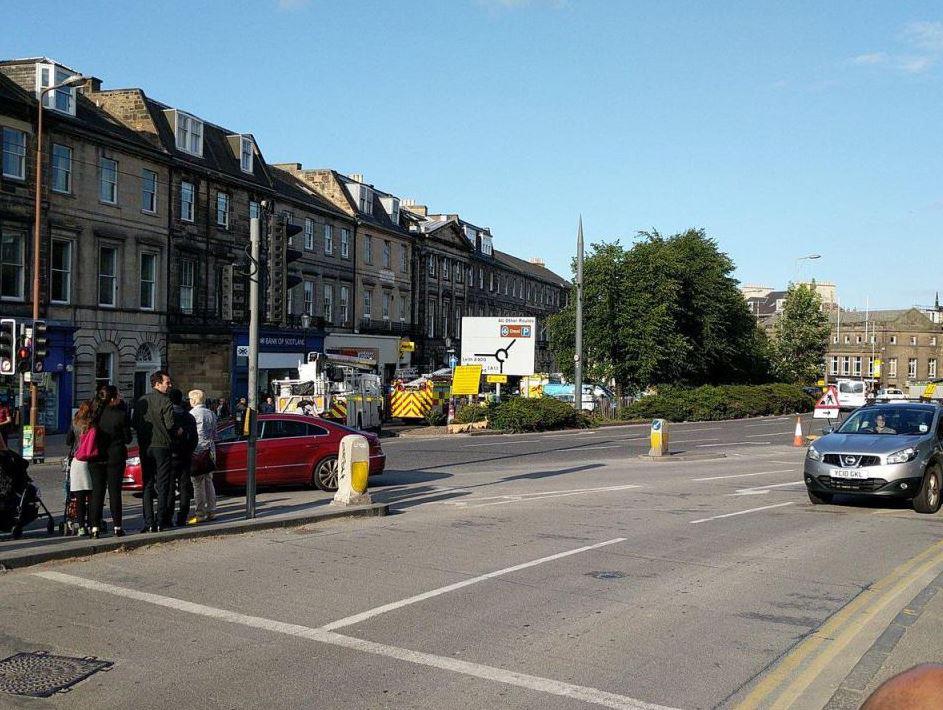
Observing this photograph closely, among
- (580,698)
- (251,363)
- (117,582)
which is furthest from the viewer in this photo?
(251,363)

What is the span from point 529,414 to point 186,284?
50.9 ft

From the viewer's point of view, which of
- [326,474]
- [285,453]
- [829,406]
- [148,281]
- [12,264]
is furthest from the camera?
[148,281]

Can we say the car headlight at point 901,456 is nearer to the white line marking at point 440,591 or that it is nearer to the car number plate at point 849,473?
the car number plate at point 849,473

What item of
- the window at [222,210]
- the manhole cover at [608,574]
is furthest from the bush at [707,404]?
the manhole cover at [608,574]

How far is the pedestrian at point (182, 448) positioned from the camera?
1119cm

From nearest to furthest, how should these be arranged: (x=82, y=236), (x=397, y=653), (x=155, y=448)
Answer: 1. (x=397, y=653)
2. (x=155, y=448)
3. (x=82, y=236)

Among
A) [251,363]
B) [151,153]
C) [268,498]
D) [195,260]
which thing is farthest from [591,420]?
[251,363]

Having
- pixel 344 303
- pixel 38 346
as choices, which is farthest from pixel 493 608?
pixel 344 303

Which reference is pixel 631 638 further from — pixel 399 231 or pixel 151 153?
pixel 399 231

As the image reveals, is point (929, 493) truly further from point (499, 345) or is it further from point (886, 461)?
point (499, 345)

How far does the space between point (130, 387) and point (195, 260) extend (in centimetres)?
679

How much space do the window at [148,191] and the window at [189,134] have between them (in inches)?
111

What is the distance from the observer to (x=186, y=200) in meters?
40.3

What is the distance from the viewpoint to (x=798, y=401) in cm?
5962
